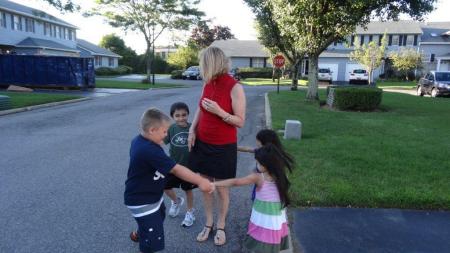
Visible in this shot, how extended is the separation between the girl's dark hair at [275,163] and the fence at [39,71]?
75.0 feet

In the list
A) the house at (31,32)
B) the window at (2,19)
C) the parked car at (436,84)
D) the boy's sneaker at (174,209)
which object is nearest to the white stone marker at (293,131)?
the boy's sneaker at (174,209)

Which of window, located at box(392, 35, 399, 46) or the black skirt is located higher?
window, located at box(392, 35, 399, 46)

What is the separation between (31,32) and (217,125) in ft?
140

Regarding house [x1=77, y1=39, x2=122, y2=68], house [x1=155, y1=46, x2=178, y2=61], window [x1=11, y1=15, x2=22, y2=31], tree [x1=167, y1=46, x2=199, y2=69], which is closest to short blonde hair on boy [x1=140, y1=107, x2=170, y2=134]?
window [x1=11, y1=15, x2=22, y2=31]

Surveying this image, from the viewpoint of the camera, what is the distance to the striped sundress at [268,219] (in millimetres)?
3027

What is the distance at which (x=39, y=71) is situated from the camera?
23625 millimetres

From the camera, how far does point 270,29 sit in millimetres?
24266

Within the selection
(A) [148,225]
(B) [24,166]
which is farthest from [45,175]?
(A) [148,225]

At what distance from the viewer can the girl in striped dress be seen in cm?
294

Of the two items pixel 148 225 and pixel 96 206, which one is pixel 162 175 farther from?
pixel 96 206

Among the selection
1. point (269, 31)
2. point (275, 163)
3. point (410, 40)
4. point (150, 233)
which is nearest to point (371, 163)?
point (275, 163)

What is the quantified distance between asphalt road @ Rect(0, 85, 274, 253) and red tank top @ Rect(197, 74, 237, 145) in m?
1.03

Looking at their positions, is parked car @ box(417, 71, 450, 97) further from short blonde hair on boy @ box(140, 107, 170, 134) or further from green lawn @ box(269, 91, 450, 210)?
short blonde hair on boy @ box(140, 107, 170, 134)

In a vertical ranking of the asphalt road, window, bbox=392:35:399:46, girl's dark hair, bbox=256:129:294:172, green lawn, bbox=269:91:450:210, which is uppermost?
window, bbox=392:35:399:46
